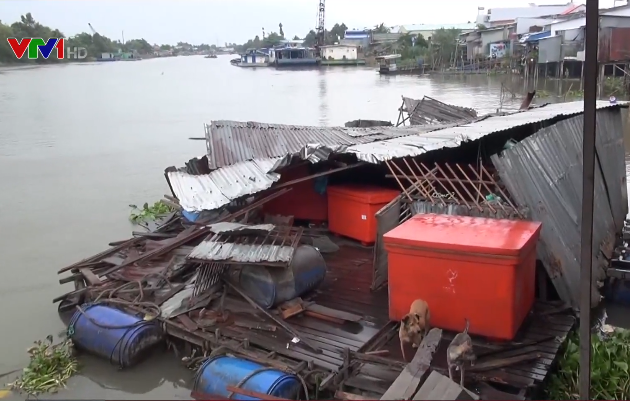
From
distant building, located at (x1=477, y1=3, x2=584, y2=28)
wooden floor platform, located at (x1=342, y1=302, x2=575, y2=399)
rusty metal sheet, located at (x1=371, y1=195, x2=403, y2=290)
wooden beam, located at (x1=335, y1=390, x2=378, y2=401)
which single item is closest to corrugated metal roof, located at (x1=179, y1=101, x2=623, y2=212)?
rusty metal sheet, located at (x1=371, y1=195, x2=403, y2=290)

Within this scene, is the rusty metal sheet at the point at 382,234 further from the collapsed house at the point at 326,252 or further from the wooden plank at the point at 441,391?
the wooden plank at the point at 441,391

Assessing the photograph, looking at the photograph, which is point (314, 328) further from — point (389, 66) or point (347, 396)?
point (389, 66)

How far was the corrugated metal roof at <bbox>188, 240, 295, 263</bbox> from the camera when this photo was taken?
778 cm

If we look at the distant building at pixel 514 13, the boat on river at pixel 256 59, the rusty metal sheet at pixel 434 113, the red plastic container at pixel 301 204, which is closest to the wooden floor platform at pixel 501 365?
the red plastic container at pixel 301 204

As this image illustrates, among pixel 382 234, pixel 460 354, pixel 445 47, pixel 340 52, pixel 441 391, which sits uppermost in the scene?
pixel 340 52

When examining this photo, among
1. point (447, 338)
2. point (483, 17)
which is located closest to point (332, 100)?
point (447, 338)

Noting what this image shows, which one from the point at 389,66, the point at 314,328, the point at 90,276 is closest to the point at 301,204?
the point at 90,276

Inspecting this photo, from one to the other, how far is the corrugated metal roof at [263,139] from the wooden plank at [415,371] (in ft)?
19.1

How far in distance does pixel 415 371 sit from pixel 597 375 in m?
2.28

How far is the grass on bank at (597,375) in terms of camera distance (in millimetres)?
6289

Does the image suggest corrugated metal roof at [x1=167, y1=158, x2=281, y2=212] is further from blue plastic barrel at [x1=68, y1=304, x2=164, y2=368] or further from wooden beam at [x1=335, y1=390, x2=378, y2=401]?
wooden beam at [x1=335, y1=390, x2=378, y2=401]

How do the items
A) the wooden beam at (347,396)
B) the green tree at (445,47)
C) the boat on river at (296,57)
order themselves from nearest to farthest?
the wooden beam at (347,396) → the green tree at (445,47) → the boat on river at (296,57)

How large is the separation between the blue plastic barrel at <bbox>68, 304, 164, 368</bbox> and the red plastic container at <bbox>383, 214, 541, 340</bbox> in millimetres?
3434

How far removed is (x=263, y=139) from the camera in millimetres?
12703
